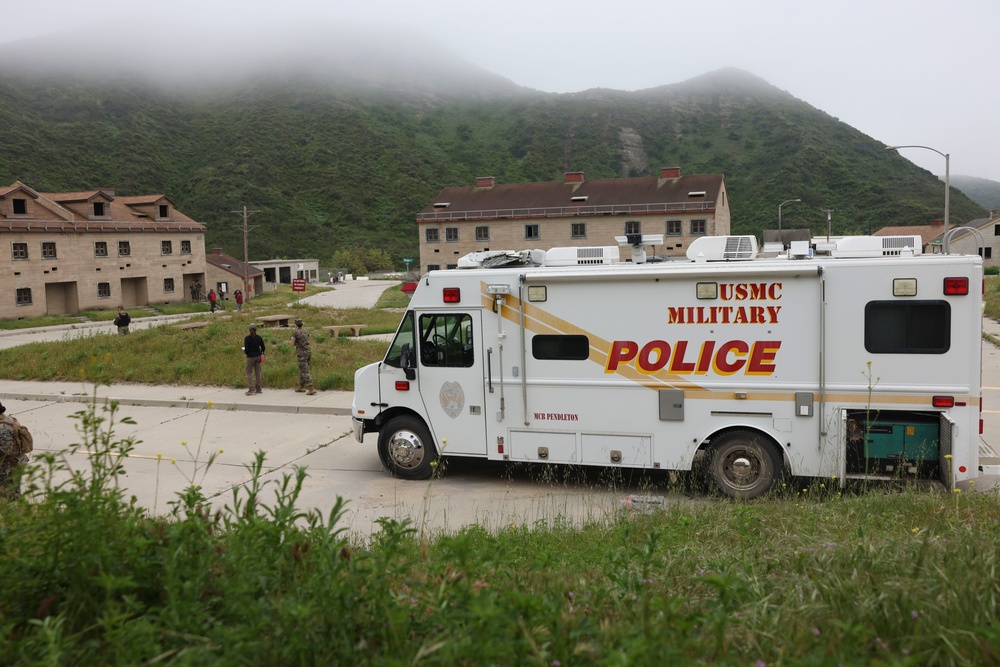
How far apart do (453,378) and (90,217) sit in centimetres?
5485

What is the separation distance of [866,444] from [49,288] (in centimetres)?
5664

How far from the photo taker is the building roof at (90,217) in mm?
50750

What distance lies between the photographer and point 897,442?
8.78m

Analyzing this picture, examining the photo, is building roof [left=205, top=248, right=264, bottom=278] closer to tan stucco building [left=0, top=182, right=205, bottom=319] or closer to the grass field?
tan stucco building [left=0, top=182, right=205, bottom=319]

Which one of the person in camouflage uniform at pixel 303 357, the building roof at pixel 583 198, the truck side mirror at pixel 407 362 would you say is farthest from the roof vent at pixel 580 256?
the building roof at pixel 583 198

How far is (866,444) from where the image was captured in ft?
27.6

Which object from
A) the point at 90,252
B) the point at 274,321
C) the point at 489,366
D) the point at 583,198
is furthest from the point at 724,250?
the point at 583,198

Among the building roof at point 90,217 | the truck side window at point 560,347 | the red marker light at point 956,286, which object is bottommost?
the truck side window at point 560,347

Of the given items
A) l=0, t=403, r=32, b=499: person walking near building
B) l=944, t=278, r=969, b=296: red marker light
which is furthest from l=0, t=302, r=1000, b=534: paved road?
l=944, t=278, r=969, b=296: red marker light

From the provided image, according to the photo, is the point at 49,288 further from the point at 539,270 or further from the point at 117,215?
the point at 539,270

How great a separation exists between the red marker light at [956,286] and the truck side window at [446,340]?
561 cm

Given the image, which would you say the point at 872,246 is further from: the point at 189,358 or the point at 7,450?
the point at 189,358

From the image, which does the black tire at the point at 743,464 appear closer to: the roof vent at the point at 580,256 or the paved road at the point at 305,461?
the paved road at the point at 305,461

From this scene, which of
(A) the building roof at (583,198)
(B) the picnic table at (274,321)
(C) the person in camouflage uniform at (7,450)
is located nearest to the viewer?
(C) the person in camouflage uniform at (7,450)
